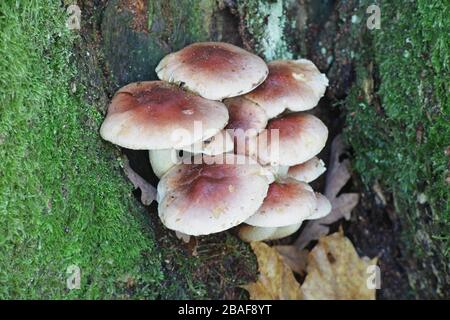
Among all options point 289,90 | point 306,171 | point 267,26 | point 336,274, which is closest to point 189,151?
point 289,90

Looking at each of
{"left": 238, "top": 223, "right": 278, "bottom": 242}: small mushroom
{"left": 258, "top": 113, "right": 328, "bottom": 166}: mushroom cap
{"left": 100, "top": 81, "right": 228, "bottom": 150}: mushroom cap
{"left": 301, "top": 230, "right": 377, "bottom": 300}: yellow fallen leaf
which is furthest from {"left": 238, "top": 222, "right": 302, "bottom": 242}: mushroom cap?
{"left": 100, "top": 81, "right": 228, "bottom": 150}: mushroom cap

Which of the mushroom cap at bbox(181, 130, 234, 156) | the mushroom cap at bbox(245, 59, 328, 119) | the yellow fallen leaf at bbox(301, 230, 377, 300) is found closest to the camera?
the mushroom cap at bbox(181, 130, 234, 156)

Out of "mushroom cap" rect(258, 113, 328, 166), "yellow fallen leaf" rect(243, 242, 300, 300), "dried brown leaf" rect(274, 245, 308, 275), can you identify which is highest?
"mushroom cap" rect(258, 113, 328, 166)

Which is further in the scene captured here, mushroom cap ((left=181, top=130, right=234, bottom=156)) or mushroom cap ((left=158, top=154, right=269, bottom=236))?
mushroom cap ((left=181, top=130, right=234, bottom=156))

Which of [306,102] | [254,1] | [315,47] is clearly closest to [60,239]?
[306,102]

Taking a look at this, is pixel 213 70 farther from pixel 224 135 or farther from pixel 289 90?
pixel 289 90

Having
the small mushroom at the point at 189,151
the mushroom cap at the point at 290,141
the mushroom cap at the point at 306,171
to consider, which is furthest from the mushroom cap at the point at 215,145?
the mushroom cap at the point at 306,171

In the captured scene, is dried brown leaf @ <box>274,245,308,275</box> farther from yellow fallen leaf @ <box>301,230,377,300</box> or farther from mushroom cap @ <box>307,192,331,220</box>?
mushroom cap @ <box>307,192,331,220</box>
